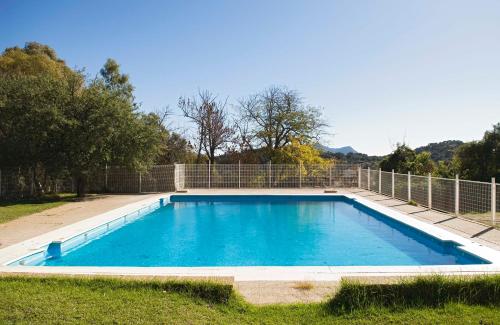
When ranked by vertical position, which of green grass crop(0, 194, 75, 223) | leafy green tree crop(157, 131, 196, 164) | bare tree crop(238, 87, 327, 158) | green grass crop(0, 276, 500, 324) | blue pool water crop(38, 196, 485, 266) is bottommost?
blue pool water crop(38, 196, 485, 266)

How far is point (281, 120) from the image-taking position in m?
20.5

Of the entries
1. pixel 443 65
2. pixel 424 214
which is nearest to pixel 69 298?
pixel 424 214

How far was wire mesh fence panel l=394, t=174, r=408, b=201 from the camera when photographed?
1230 centimetres

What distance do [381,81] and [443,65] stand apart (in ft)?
10.7

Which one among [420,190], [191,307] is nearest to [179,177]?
[420,190]

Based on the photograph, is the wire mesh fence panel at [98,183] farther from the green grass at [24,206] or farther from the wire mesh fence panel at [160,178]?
the green grass at [24,206]

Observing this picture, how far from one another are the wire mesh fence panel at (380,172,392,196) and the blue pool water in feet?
7.27

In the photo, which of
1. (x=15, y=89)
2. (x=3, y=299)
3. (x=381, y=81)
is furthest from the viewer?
(x=381, y=81)

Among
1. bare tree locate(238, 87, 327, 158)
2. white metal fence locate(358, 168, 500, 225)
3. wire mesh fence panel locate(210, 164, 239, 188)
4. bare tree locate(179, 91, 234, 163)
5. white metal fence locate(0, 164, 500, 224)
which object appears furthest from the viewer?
bare tree locate(179, 91, 234, 163)

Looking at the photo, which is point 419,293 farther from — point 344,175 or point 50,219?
point 344,175

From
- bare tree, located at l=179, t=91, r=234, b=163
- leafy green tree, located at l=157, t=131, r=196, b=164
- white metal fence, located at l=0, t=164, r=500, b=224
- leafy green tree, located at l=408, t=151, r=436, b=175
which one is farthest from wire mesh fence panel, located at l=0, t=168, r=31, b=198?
leafy green tree, located at l=408, t=151, r=436, b=175

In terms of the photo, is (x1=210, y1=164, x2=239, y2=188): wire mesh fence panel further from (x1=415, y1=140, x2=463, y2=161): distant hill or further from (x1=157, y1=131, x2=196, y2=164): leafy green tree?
(x1=415, y1=140, x2=463, y2=161): distant hill

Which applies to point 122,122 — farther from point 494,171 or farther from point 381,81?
point 494,171

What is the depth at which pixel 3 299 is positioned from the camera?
3572 millimetres
